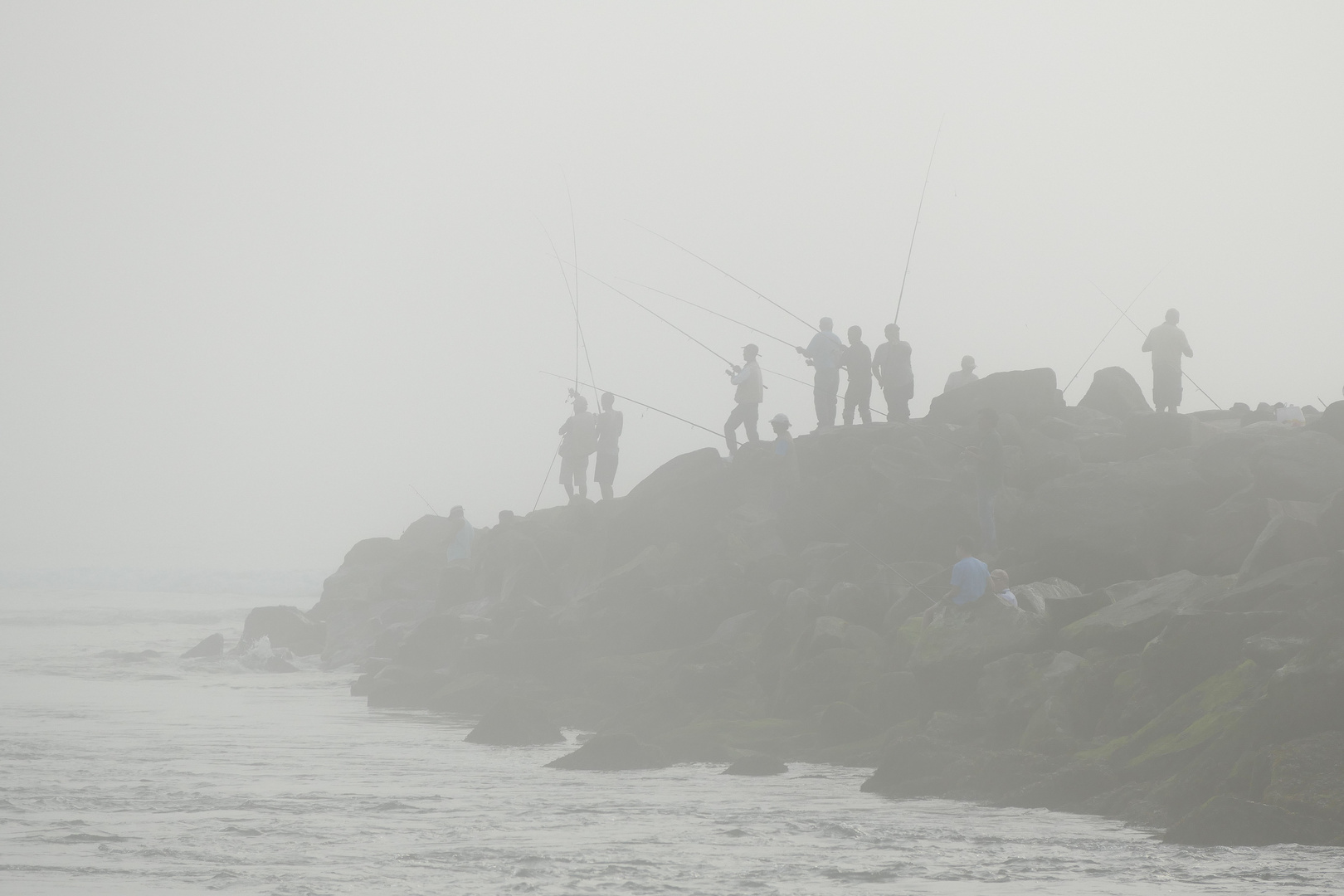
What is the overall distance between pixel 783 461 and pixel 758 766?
7316mm

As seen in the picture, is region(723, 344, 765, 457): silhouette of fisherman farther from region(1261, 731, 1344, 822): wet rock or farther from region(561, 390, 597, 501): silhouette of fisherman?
region(1261, 731, 1344, 822): wet rock

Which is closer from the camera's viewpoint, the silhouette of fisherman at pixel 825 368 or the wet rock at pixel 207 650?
the silhouette of fisherman at pixel 825 368

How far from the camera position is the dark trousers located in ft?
58.5

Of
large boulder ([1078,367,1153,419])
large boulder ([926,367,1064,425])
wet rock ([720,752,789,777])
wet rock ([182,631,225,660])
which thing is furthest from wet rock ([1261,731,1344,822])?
wet rock ([182,631,225,660])

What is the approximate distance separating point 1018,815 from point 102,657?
21967mm

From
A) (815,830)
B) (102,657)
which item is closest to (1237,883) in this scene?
Answer: (815,830)

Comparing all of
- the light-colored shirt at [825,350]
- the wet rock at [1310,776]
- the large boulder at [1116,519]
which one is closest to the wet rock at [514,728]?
the large boulder at [1116,519]

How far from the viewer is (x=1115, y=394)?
61.6 feet

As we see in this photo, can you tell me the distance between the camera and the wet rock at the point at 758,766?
10.8 metres

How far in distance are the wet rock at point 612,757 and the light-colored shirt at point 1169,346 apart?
956 centimetres

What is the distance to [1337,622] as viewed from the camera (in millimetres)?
8055

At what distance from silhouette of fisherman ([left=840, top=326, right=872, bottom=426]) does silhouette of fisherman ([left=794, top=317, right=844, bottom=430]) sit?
0.14m

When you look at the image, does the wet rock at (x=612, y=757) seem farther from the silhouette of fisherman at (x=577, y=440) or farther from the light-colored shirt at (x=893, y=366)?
the silhouette of fisherman at (x=577, y=440)

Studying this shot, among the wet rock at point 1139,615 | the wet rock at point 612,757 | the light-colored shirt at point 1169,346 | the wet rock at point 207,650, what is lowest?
the wet rock at point 612,757
